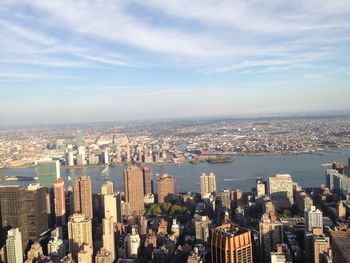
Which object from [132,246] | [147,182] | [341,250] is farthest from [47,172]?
[341,250]

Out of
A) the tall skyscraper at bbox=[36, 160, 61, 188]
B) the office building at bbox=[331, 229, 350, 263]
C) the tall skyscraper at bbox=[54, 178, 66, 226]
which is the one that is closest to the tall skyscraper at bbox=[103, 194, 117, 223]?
the tall skyscraper at bbox=[54, 178, 66, 226]

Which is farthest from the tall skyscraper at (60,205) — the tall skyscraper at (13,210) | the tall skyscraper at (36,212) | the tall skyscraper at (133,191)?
the tall skyscraper at (133,191)

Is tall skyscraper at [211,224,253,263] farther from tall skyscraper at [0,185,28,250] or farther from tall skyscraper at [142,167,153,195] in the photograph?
tall skyscraper at [142,167,153,195]

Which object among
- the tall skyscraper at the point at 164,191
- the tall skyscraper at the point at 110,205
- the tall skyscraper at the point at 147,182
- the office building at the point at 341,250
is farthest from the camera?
the tall skyscraper at the point at 147,182

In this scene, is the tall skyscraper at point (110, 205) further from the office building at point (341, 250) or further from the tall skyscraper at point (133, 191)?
the office building at point (341, 250)

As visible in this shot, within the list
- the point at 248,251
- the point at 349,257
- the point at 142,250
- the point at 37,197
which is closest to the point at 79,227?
the point at 142,250

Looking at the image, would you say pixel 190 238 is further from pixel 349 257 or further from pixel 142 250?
pixel 349 257
